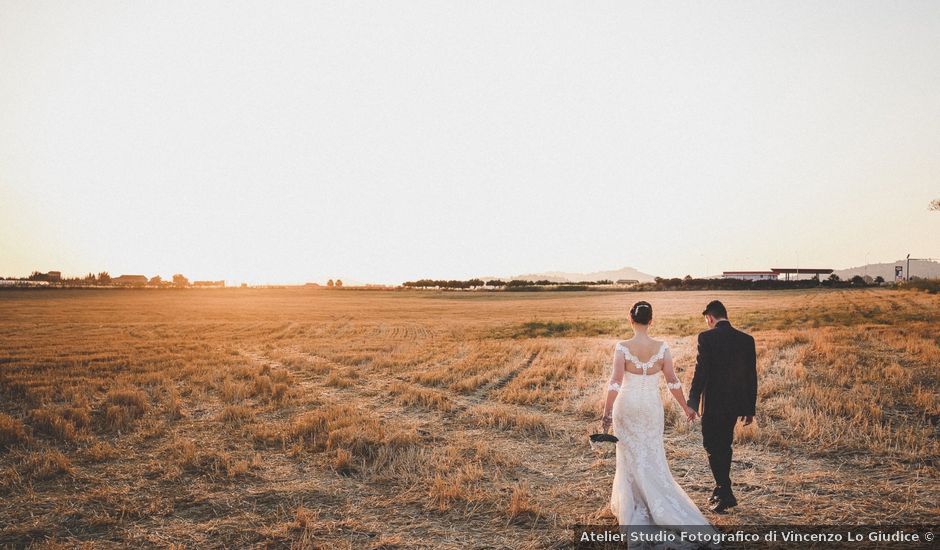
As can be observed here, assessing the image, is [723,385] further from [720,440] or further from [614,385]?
[614,385]

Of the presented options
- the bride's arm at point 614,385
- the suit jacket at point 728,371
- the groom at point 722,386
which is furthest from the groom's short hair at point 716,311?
the bride's arm at point 614,385

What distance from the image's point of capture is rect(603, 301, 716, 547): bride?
661 centimetres

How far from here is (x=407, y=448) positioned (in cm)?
1145

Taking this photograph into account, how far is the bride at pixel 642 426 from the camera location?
6.61 m

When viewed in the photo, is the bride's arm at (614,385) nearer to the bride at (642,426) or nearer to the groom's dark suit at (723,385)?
the bride at (642,426)

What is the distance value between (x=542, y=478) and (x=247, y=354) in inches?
876

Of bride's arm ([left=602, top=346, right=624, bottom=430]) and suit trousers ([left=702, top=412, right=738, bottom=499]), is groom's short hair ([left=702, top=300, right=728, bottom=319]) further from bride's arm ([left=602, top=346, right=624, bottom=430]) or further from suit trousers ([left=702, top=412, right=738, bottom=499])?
bride's arm ([left=602, top=346, right=624, bottom=430])

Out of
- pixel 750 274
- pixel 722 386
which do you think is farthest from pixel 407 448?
pixel 750 274

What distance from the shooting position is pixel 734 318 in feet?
143

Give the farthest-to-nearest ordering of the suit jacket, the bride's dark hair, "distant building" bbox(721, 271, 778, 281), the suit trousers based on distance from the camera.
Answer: "distant building" bbox(721, 271, 778, 281) → the suit trousers → the suit jacket → the bride's dark hair

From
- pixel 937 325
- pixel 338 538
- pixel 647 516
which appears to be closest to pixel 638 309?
pixel 647 516

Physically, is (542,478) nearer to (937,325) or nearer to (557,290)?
(937,325)

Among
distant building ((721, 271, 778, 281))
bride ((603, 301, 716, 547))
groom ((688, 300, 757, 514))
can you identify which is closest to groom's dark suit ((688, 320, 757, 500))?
groom ((688, 300, 757, 514))

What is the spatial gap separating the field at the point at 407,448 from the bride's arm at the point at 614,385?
5.73 feet
